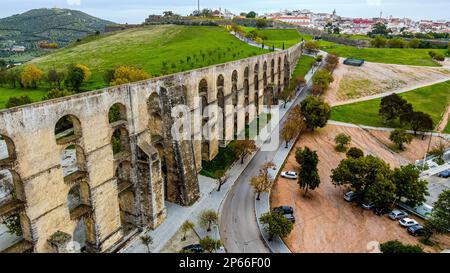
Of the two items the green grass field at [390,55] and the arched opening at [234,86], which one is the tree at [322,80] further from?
the green grass field at [390,55]

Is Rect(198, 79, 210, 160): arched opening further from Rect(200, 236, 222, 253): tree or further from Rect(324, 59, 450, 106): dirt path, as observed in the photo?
Rect(324, 59, 450, 106): dirt path

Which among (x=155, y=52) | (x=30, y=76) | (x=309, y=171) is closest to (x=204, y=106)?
(x=309, y=171)

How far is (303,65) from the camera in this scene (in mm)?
98062

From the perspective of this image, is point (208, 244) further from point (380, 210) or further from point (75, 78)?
point (75, 78)

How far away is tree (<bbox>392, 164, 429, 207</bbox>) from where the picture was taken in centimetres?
3597

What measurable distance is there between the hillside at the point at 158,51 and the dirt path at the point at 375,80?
23.5 m

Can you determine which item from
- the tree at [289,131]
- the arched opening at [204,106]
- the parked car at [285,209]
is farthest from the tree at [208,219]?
the tree at [289,131]

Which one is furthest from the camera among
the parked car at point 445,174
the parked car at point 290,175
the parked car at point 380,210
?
the parked car at point 445,174

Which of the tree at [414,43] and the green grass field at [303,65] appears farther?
the tree at [414,43]

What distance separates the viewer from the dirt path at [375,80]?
79625 mm
